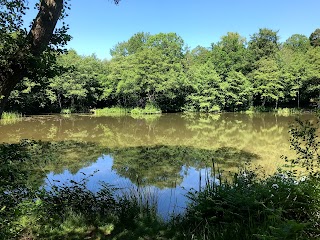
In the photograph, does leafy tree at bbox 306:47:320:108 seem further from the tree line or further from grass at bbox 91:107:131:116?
grass at bbox 91:107:131:116

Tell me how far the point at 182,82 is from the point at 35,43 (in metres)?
30.9

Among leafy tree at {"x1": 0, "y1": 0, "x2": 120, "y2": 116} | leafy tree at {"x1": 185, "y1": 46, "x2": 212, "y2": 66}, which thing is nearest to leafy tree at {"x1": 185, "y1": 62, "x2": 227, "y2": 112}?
leafy tree at {"x1": 185, "y1": 46, "x2": 212, "y2": 66}

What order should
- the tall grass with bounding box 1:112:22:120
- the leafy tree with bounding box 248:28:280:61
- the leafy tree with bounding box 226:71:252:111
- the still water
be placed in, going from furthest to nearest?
the leafy tree with bounding box 248:28:280:61 → the leafy tree with bounding box 226:71:252:111 → the tall grass with bounding box 1:112:22:120 → the still water

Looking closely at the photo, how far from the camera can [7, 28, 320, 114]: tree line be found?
31.8 metres

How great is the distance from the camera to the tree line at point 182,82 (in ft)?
104

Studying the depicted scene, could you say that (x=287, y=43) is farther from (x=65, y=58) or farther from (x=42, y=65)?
(x=42, y=65)

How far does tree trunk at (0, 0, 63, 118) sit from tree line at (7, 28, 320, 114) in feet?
93.6

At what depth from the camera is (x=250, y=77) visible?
→ 3725 centimetres

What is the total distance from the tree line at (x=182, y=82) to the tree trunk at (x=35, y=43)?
28.5 metres

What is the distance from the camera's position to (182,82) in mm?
33094

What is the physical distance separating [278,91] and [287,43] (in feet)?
88.7

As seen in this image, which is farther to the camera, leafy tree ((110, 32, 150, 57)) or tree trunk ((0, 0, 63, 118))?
leafy tree ((110, 32, 150, 57))

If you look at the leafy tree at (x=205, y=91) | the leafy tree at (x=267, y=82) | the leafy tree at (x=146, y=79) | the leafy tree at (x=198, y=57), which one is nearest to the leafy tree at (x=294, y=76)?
the leafy tree at (x=267, y=82)

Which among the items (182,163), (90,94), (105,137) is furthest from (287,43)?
(182,163)
